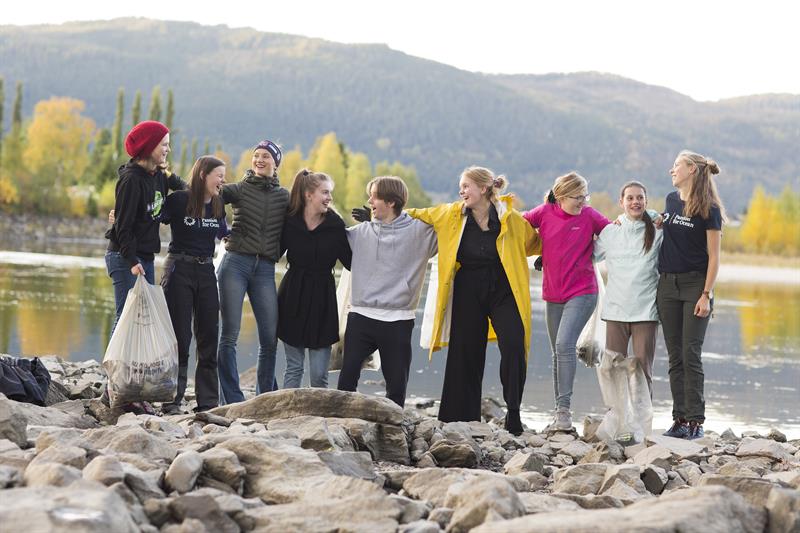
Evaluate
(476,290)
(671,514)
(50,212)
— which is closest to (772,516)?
(671,514)

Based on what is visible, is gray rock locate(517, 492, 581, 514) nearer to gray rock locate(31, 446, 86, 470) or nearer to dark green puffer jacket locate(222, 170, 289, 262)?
gray rock locate(31, 446, 86, 470)

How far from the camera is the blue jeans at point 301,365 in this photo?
8039 millimetres

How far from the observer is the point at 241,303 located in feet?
26.2

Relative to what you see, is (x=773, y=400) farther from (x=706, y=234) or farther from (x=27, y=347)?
(x=27, y=347)

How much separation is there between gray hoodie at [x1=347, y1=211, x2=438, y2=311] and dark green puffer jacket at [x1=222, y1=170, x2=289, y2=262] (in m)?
0.58

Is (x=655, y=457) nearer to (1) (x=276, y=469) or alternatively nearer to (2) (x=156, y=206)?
(1) (x=276, y=469)

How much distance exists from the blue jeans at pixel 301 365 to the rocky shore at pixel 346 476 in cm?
95

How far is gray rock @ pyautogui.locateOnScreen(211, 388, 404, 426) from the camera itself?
22.8 ft

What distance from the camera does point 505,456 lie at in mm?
7199

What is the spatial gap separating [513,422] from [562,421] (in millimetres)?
396

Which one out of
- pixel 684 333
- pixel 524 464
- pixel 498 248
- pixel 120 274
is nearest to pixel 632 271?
pixel 684 333

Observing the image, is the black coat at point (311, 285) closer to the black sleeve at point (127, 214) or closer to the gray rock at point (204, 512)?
the black sleeve at point (127, 214)

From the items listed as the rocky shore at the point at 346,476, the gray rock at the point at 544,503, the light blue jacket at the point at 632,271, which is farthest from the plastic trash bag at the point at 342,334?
the gray rock at the point at 544,503

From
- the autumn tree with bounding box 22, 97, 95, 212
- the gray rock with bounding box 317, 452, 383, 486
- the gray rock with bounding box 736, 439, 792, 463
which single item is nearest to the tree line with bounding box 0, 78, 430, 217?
the autumn tree with bounding box 22, 97, 95, 212
